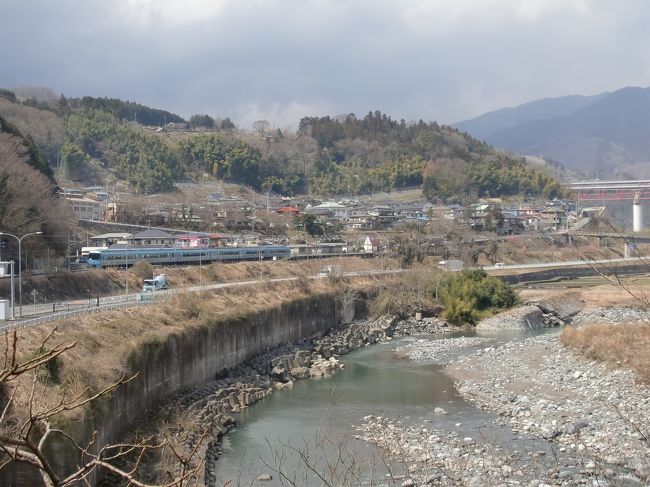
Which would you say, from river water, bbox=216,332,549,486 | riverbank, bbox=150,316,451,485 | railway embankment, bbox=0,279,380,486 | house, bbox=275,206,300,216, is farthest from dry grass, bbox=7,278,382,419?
house, bbox=275,206,300,216

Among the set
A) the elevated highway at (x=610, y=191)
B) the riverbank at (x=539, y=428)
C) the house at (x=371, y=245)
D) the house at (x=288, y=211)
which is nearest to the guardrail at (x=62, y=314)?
the riverbank at (x=539, y=428)

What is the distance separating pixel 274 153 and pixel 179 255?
183ft

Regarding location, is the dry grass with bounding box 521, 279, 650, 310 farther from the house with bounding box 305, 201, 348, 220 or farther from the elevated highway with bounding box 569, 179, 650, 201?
the elevated highway with bounding box 569, 179, 650, 201

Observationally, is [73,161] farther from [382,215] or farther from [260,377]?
[260,377]

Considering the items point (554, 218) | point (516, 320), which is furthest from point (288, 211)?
point (516, 320)

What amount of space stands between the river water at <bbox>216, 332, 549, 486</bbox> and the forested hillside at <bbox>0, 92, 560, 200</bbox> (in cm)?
5333

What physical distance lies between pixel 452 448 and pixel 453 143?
94.3m

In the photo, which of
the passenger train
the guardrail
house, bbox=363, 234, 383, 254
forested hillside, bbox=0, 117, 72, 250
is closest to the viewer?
the guardrail

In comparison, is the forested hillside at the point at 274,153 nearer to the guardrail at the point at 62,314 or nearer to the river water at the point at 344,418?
the guardrail at the point at 62,314

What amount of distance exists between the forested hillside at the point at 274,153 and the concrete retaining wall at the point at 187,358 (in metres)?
44.7

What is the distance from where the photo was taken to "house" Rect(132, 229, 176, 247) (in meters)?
45.0

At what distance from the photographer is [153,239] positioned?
45.2m

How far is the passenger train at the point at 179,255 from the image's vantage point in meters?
36.1

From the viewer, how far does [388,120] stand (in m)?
112
